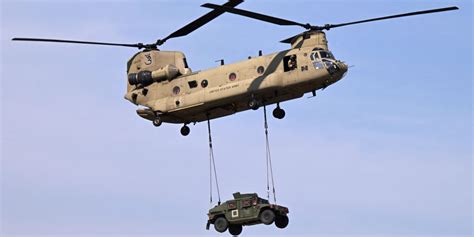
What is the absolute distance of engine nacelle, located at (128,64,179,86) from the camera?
61156 millimetres

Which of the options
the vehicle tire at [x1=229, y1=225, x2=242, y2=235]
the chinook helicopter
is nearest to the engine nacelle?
the chinook helicopter

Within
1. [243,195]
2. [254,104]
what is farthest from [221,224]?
[254,104]

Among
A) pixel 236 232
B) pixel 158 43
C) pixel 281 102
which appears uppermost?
pixel 158 43

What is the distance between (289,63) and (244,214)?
6674 millimetres

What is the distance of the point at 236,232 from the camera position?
5794 centimetres

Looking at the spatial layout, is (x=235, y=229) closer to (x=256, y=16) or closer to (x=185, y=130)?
(x=185, y=130)

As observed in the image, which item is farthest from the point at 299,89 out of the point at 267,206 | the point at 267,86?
the point at 267,206

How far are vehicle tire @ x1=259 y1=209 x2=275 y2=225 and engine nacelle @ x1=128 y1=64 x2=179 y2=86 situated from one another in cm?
849

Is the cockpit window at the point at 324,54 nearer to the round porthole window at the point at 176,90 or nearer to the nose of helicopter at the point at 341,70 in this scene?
the nose of helicopter at the point at 341,70

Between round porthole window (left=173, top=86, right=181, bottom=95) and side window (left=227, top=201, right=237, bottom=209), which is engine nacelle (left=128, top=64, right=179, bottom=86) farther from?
side window (left=227, top=201, right=237, bottom=209)

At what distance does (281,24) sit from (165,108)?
6.51 metres

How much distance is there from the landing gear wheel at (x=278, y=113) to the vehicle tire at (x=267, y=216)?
4.68 meters

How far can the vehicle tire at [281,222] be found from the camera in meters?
56.5

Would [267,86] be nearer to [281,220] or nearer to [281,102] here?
[281,102]
